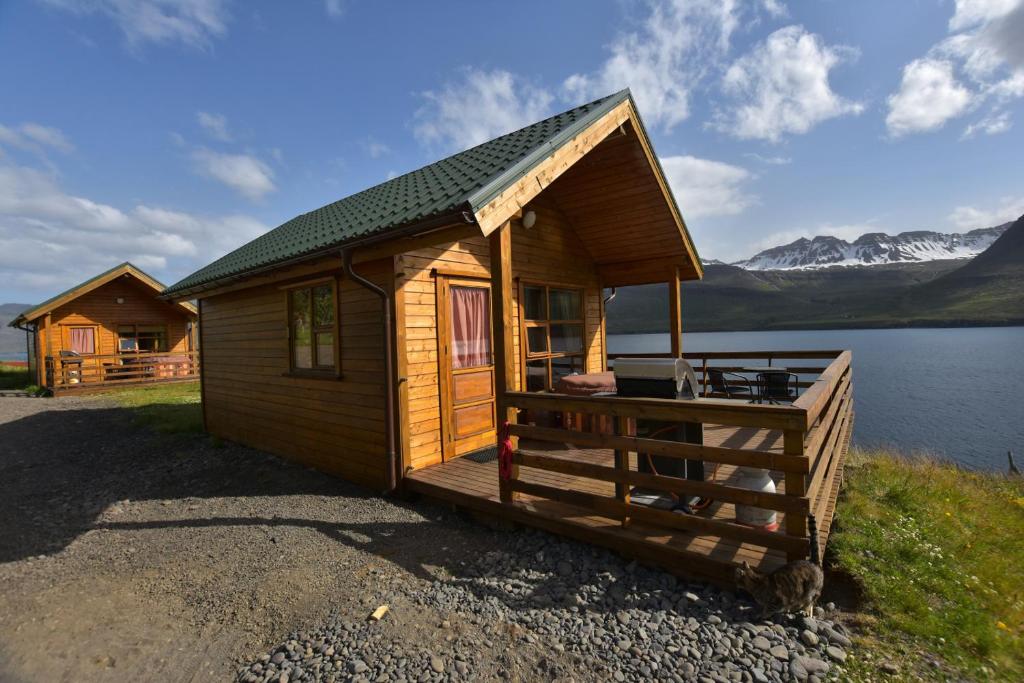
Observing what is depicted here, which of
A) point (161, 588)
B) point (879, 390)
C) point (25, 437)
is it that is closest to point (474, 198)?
point (161, 588)

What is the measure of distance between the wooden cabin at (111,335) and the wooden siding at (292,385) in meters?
11.2

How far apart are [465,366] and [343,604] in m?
3.35

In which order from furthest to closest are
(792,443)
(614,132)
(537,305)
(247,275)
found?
1. (537,305)
2. (247,275)
3. (614,132)
4. (792,443)

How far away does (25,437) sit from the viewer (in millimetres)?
9508

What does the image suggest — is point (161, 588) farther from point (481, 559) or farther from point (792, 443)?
point (792, 443)

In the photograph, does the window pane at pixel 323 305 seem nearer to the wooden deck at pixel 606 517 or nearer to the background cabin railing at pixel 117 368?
the wooden deck at pixel 606 517

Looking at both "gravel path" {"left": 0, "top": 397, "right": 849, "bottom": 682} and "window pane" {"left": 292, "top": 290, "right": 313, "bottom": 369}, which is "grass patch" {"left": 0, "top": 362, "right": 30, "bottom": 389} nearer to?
"gravel path" {"left": 0, "top": 397, "right": 849, "bottom": 682}

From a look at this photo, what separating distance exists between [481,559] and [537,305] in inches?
170

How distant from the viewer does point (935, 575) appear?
11.6 feet

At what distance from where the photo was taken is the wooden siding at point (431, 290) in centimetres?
545

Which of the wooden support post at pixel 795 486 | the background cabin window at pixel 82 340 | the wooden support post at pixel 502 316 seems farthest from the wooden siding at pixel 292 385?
the background cabin window at pixel 82 340

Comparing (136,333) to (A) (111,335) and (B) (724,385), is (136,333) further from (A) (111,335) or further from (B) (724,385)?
(B) (724,385)

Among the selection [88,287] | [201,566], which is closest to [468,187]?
[201,566]

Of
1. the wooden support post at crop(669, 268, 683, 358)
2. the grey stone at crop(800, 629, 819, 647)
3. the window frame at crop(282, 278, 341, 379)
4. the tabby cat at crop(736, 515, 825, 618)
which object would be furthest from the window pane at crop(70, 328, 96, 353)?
the grey stone at crop(800, 629, 819, 647)
